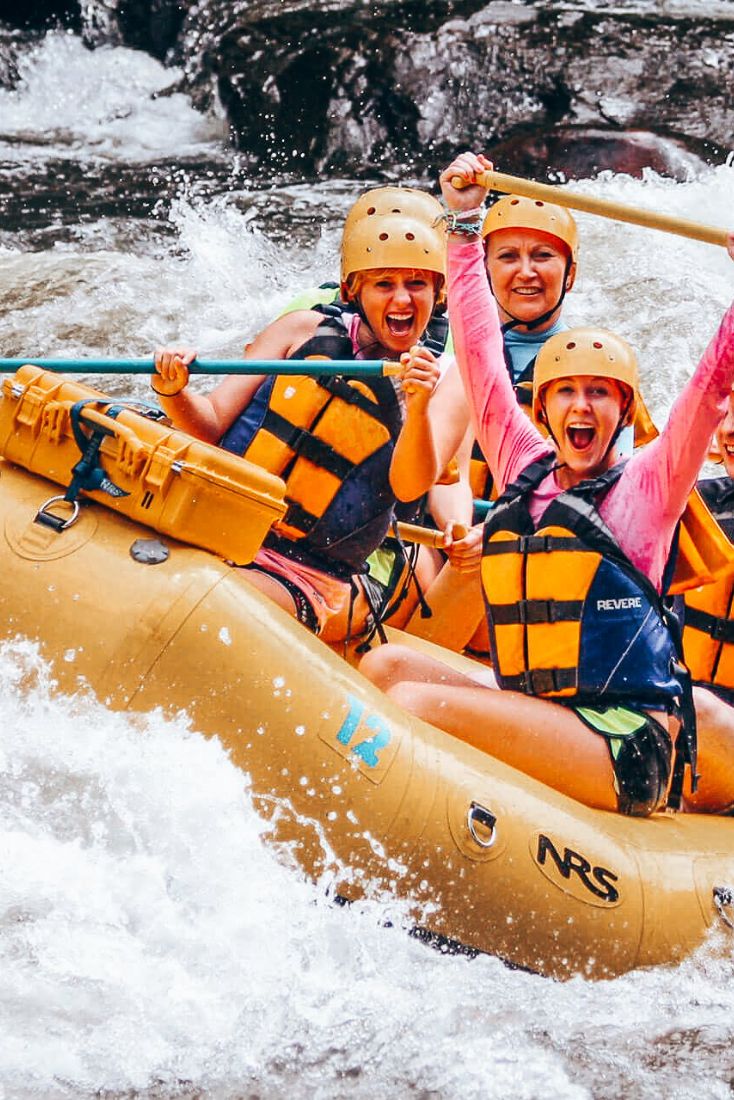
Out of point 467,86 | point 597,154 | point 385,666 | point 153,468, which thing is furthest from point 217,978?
point 467,86

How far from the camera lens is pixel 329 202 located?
32.0 feet

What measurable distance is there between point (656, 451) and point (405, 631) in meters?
1.39

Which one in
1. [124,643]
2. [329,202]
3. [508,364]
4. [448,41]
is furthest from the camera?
[448,41]

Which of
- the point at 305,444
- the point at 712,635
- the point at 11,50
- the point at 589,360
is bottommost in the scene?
the point at 11,50

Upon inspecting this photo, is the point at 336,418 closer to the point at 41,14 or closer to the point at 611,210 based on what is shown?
the point at 611,210

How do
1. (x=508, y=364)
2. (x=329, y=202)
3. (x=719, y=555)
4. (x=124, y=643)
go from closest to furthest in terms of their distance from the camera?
1. (x=124, y=643)
2. (x=719, y=555)
3. (x=508, y=364)
4. (x=329, y=202)

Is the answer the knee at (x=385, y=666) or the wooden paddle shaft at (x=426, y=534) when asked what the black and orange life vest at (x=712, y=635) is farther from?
the knee at (x=385, y=666)

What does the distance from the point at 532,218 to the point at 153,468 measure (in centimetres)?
189

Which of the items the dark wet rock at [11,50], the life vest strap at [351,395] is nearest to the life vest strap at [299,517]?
the life vest strap at [351,395]

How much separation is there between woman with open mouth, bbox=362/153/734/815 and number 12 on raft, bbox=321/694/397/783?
27 cm

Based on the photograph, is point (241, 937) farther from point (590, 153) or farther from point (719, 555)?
point (590, 153)

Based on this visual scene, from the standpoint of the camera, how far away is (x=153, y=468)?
3.31 m

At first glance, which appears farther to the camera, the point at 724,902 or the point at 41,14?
the point at 41,14

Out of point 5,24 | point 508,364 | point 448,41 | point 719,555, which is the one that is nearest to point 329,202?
point 448,41
